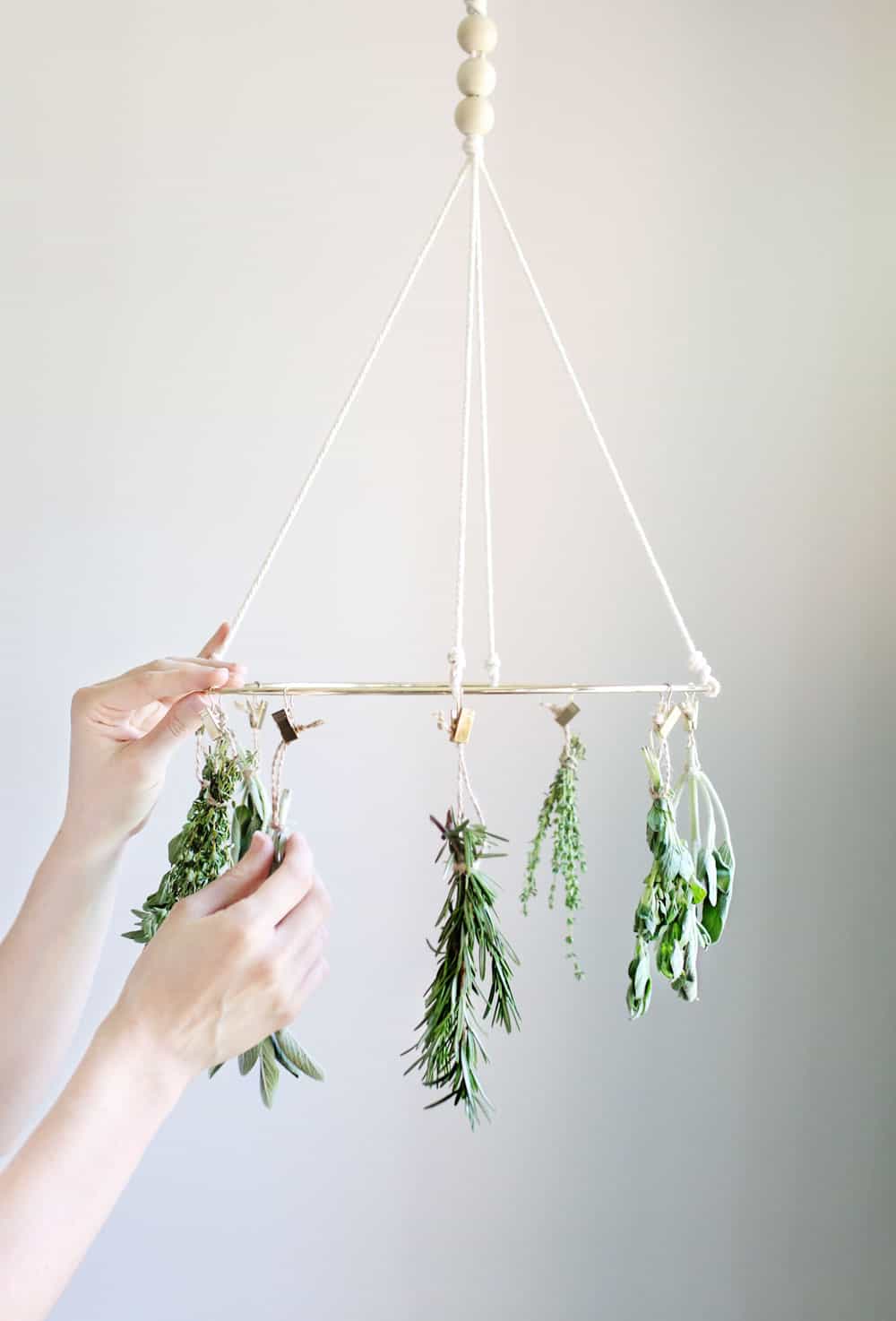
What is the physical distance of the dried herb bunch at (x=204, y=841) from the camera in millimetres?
974

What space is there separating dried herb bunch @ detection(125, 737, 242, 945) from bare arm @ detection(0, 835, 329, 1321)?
0.24 ft

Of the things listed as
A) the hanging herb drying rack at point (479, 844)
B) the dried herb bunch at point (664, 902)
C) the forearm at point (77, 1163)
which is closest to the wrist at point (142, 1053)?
the forearm at point (77, 1163)

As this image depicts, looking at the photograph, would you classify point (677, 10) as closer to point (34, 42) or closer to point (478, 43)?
point (478, 43)

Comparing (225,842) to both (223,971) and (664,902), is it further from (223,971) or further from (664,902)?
(664,902)

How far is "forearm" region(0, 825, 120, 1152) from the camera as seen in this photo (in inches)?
45.1

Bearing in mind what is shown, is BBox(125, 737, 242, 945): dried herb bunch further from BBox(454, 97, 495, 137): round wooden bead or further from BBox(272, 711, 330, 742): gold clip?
BBox(454, 97, 495, 137): round wooden bead

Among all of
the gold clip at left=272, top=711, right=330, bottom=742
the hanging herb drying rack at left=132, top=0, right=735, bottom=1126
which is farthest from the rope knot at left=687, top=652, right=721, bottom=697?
the gold clip at left=272, top=711, right=330, bottom=742

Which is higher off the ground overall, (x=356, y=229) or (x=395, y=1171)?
(x=356, y=229)

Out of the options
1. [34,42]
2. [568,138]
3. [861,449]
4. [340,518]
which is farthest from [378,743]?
[34,42]

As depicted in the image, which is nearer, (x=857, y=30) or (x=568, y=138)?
(x=857, y=30)

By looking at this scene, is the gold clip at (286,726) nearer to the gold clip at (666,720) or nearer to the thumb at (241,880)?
the thumb at (241,880)

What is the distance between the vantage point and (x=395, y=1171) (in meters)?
1.69

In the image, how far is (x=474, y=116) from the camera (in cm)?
97

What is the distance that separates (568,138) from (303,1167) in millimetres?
1516
